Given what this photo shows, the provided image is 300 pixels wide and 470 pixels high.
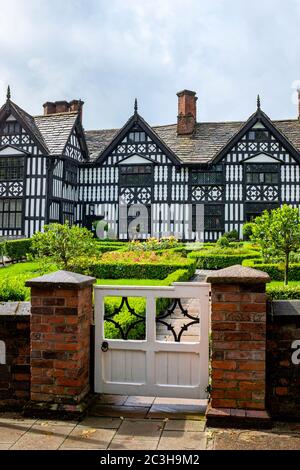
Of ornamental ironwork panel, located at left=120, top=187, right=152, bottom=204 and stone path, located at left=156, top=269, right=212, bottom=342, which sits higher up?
ornamental ironwork panel, located at left=120, top=187, right=152, bottom=204

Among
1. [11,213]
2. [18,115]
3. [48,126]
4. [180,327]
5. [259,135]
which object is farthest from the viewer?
[48,126]

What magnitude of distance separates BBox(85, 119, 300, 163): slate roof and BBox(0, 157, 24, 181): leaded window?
524cm

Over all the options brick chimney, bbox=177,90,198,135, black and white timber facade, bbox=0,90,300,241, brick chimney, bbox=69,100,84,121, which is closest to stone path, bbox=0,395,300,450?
black and white timber facade, bbox=0,90,300,241

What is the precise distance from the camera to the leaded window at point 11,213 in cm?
2936

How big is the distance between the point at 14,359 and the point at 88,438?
1.32 metres

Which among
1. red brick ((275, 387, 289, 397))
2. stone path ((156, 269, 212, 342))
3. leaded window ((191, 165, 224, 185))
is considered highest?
leaded window ((191, 165, 224, 185))

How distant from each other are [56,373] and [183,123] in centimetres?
3026

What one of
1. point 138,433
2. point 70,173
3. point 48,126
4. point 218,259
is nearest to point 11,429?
point 138,433

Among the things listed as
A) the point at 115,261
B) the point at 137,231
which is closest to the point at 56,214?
the point at 137,231

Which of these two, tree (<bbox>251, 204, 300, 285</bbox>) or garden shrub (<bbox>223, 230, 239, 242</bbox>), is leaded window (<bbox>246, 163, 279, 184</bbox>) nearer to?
garden shrub (<bbox>223, 230, 239, 242</bbox>)

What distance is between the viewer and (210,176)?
100.0ft

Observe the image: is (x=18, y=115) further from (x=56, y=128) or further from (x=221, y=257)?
(x=221, y=257)

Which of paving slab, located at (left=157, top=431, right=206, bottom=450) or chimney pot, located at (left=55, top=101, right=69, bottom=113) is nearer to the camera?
paving slab, located at (left=157, top=431, right=206, bottom=450)

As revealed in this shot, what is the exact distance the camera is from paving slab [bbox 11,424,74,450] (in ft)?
12.5
